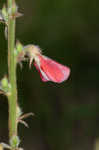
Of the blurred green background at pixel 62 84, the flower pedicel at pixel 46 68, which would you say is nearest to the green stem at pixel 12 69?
the flower pedicel at pixel 46 68

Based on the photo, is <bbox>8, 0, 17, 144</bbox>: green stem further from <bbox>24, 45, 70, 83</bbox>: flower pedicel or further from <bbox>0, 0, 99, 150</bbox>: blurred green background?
<bbox>0, 0, 99, 150</bbox>: blurred green background

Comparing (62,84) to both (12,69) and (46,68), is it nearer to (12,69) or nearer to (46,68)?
(46,68)

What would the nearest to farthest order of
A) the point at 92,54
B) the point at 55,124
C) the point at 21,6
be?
the point at 21,6 → the point at 55,124 → the point at 92,54

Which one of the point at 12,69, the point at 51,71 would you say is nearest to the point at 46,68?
the point at 51,71

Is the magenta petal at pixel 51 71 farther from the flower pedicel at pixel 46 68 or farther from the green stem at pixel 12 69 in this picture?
the green stem at pixel 12 69

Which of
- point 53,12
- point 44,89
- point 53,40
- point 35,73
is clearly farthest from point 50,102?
point 53,12

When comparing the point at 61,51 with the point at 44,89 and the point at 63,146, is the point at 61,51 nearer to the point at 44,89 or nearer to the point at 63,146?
the point at 44,89
